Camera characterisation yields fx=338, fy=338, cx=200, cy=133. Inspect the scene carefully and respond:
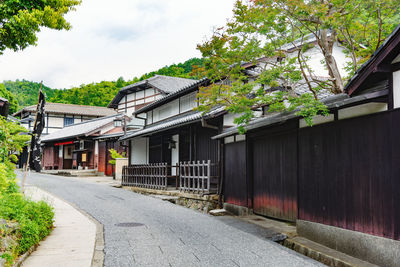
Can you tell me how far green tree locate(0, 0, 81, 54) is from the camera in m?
7.38

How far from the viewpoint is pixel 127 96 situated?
34969 mm

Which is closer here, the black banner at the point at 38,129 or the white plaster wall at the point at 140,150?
the black banner at the point at 38,129

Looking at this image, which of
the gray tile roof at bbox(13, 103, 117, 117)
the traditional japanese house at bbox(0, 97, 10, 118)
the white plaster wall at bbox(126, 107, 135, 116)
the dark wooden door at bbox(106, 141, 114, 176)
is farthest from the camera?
the gray tile roof at bbox(13, 103, 117, 117)

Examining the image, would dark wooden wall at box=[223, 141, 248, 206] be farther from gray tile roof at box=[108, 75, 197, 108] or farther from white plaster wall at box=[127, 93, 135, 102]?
white plaster wall at box=[127, 93, 135, 102]

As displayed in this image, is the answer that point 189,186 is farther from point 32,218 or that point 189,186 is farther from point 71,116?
point 71,116

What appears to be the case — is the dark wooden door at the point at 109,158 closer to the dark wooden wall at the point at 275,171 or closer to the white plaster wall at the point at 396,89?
the dark wooden wall at the point at 275,171

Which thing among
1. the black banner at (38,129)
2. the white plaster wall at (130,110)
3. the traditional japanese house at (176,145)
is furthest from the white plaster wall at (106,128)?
the black banner at (38,129)

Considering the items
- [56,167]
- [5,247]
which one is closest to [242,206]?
[5,247]

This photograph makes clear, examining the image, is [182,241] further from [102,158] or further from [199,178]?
[102,158]

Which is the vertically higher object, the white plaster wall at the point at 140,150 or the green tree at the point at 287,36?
the green tree at the point at 287,36

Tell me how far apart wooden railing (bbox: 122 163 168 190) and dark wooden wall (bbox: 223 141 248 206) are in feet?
15.5

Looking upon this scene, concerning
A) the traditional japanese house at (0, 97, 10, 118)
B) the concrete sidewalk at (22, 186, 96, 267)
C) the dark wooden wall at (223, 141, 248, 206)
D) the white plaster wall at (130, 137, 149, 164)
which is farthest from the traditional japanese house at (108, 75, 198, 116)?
the concrete sidewalk at (22, 186, 96, 267)

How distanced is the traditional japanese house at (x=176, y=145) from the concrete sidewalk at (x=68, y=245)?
18.8 feet

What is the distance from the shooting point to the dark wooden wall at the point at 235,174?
12.2 m
